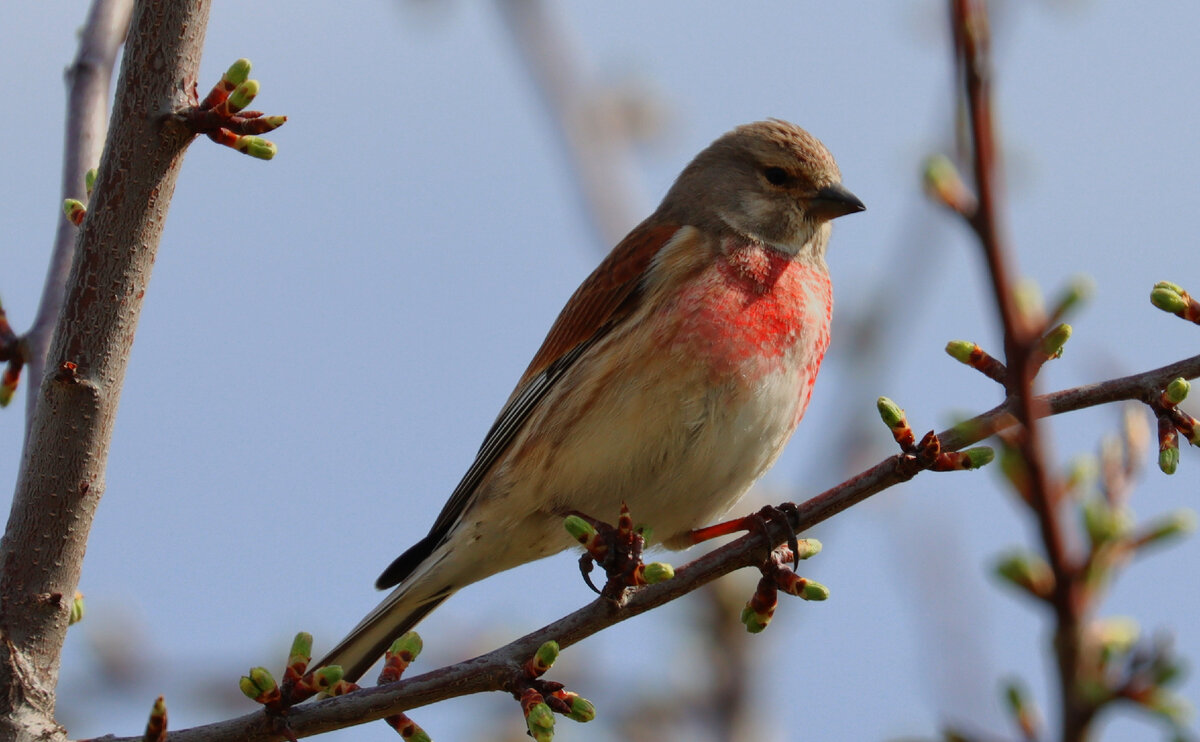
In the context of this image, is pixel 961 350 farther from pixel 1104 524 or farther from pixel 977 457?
pixel 1104 524

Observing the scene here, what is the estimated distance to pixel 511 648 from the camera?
3457 mm

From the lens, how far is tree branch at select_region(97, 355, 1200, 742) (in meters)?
3.18

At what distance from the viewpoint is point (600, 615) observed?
3586 mm

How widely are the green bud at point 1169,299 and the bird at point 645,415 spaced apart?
1.72 meters

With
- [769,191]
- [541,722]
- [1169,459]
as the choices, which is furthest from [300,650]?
[769,191]

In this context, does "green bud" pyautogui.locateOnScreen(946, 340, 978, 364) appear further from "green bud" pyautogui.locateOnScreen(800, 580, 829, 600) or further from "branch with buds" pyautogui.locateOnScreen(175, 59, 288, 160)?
"branch with buds" pyautogui.locateOnScreen(175, 59, 288, 160)

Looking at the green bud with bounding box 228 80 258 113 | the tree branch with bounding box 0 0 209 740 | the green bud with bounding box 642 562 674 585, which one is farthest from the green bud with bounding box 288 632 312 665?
the green bud with bounding box 228 80 258 113

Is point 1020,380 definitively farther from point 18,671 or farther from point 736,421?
point 736,421

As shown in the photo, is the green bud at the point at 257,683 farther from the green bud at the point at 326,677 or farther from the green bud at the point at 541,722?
the green bud at the point at 541,722

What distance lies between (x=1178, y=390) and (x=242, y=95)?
7.61 ft

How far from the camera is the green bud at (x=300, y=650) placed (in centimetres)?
335

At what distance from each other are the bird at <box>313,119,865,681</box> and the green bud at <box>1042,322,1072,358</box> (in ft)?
5.11

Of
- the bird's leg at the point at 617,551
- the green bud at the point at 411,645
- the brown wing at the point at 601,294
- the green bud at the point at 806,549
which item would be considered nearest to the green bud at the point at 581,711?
the bird's leg at the point at 617,551

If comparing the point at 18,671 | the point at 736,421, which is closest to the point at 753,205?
the point at 736,421
